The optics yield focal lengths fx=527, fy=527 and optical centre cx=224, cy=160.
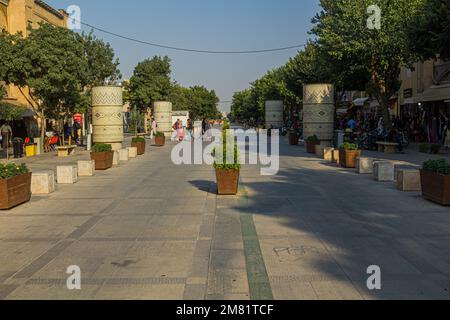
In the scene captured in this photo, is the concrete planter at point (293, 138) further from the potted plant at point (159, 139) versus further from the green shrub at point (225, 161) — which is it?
the green shrub at point (225, 161)

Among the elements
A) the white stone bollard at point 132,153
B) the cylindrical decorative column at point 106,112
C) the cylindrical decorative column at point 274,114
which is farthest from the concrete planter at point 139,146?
the cylindrical decorative column at point 274,114

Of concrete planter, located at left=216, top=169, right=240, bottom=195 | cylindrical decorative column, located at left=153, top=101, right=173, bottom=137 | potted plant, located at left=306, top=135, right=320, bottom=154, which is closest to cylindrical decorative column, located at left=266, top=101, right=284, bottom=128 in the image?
cylindrical decorative column, located at left=153, top=101, right=173, bottom=137

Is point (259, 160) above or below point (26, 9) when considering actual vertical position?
below

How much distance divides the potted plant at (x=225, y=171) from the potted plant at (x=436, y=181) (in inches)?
150

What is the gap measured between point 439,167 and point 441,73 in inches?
908

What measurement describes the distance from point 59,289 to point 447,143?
21721mm

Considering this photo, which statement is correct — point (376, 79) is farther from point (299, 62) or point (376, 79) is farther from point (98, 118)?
point (299, 62)

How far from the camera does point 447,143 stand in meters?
23.5

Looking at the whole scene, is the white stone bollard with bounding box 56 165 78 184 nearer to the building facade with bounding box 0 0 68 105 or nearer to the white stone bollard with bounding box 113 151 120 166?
the white stone bollard with bounding box 113 151 120 166

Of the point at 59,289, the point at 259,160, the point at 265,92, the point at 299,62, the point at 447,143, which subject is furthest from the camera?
the point at 265,92

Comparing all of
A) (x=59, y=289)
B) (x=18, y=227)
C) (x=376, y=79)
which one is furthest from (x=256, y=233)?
(x=376, y=79)

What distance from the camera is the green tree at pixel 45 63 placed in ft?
79.9

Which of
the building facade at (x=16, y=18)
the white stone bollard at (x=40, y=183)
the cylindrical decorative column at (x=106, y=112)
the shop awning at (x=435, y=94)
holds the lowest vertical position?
the white stone bollard at (x=40, y=183)

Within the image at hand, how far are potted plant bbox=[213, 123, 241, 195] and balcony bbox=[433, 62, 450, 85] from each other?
2245 cm
